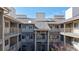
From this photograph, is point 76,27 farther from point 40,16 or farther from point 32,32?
point 40,16

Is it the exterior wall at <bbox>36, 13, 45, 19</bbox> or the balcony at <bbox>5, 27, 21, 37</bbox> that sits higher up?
the exterior wall at <bbox>36, 13, 45, 19</bbox>

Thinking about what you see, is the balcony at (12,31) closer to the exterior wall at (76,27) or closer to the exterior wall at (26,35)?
the exterior wall at (26,35)

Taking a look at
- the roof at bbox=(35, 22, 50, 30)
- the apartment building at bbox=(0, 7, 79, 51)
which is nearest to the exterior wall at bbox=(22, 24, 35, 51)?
the apartment building at bbox=(0, 7, 79, 51)

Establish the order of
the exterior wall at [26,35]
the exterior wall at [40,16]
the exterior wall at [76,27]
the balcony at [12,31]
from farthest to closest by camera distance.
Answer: the exterior wall at [76,27] → the balcony at [12,31] → the exterior wall at [26,35] → the exterior wall at [40,16]

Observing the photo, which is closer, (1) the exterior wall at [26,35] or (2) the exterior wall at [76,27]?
(1) the exterior wall at [26,35]

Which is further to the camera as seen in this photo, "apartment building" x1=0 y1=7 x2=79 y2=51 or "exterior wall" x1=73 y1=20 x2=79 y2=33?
"exterior wall" x1=73 y1=20 x2=79 y2=33

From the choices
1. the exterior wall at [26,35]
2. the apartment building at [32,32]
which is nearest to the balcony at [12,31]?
the apartment building at [32,32]

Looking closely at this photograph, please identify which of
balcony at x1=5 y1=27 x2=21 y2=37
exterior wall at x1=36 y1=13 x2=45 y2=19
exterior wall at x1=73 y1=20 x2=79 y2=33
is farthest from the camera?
exterior wall at x1=73 y1=20 x2=79 y2=33

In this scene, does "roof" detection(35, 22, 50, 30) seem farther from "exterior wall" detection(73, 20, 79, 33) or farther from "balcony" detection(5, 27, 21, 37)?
"exterior wall" detection(73, 20, 79, 33)

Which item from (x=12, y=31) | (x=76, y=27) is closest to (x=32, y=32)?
(x=12, y=31)

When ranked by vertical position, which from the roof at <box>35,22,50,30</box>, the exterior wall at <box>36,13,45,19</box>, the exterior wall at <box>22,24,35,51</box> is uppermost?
the exterior wall at <box>36,13,45,19</box>

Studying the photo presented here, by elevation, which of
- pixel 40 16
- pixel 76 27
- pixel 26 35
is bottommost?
pixel 26 35

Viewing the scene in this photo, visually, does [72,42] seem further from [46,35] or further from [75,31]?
[46,35]

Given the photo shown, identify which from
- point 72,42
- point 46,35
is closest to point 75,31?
point 72,42
